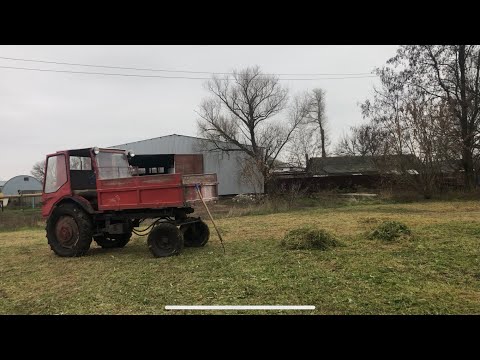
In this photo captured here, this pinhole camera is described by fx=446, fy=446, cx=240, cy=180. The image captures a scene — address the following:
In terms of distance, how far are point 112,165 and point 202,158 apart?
90.2ft

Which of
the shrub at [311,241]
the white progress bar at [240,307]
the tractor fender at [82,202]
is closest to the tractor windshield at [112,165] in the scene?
the tractor fender at [82,202]

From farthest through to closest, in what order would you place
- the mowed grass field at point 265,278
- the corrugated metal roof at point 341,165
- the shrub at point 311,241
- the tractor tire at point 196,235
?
1. the corrugated metal roof at point 341,165
2. the tractor tire at point 196,235
3. the shrub at point 311,241
4. the mowed grass field at point 265,278

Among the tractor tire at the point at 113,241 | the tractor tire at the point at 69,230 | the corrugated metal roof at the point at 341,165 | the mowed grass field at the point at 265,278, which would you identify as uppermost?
the corrugated metal roof at the point at 341,165

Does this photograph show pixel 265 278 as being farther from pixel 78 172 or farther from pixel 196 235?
pixel 78 172

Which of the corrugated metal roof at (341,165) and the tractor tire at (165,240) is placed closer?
the tractor tire at (165,240)

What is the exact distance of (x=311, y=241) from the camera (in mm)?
9117

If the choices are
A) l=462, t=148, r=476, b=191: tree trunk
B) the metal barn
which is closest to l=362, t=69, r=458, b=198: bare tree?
l=462, t=148, r=476, b=191: tree trunk

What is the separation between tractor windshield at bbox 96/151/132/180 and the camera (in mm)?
10344

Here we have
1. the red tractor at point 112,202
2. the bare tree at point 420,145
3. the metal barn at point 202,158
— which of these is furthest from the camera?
the metal barn at point 202,158

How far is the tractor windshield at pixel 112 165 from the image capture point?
33.9 ft

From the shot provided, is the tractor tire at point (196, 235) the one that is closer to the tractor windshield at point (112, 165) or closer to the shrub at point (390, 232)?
the tractor windshield at point (112, 165)

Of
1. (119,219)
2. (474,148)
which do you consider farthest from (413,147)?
(119,219)

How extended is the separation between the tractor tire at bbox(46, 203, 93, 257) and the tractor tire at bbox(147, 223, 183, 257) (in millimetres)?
1631

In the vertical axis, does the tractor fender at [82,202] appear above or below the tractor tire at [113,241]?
above
